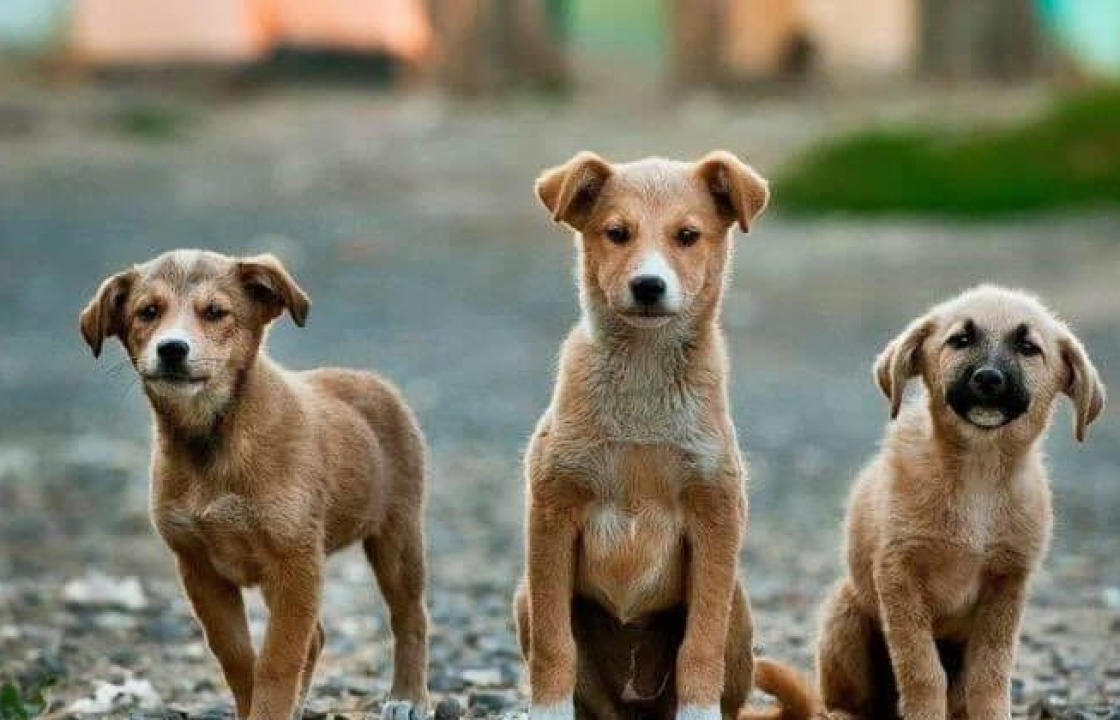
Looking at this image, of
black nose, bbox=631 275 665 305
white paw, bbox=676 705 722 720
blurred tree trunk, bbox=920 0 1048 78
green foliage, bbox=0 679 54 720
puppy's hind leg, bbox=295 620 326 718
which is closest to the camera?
black nose, bbox=631 275 665 305

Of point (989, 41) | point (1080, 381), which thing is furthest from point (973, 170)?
point (1080, 381)

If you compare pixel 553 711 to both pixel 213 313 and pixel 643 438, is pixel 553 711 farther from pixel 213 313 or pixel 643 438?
pixel 213 313

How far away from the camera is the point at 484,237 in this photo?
24344mm

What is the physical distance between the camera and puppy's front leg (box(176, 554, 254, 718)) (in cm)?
694

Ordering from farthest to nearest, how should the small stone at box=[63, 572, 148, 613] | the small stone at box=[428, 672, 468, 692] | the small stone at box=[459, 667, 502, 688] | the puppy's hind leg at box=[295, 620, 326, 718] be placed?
the small stone at box=[63, 572, 148, 613] < the small stone at box=[459, 667, 502, 688] < the small stone at box=[428, 672, 468, 692] < the puppy's hind leg at box=[295, 620, 326, 718]

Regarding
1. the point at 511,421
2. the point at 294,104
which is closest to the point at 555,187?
the point at 511,421

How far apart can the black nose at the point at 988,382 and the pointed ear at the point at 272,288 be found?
1715 millimetres

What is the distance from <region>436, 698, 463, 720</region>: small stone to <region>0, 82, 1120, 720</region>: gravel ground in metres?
0.24

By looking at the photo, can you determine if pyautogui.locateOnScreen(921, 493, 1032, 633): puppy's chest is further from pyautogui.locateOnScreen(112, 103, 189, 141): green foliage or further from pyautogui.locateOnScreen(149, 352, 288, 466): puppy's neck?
pyautogui.locateOnScreen(112, 103, 189, 141): green foliage

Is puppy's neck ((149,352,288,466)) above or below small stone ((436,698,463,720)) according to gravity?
above

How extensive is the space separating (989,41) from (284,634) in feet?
80.2

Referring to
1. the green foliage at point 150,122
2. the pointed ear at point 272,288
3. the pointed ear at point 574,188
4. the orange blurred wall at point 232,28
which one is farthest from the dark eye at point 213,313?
the orange blurred wall at point 232,28

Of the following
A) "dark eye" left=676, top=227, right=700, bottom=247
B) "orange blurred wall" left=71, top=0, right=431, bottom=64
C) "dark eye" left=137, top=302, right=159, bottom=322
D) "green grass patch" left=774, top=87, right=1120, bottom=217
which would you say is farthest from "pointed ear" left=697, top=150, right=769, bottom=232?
"orange blurred wall" left=71, top=0, right=431, bottom=64

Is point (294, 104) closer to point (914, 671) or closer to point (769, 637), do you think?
point (769, 637)
